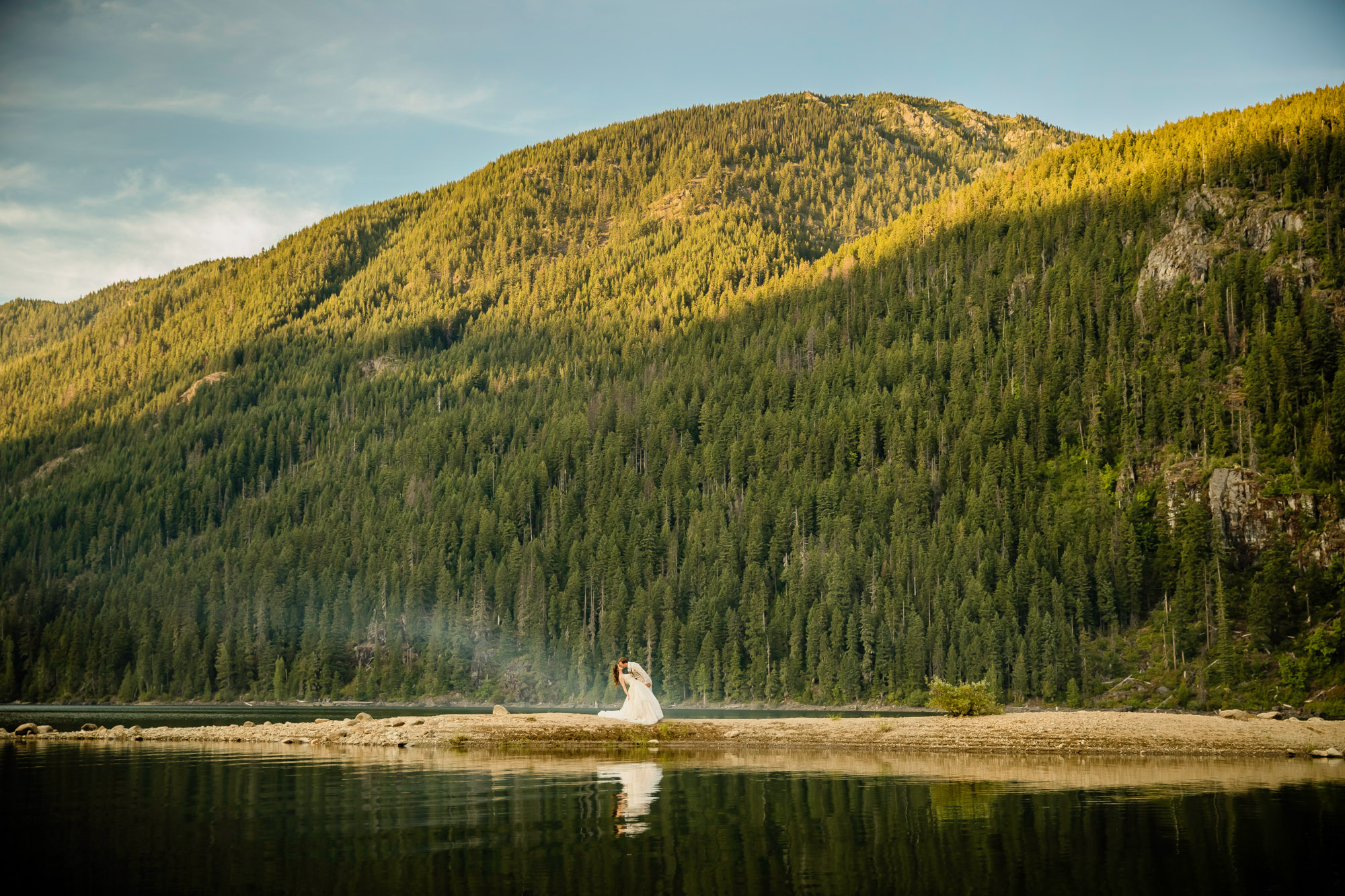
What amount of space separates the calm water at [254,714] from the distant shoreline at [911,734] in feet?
109

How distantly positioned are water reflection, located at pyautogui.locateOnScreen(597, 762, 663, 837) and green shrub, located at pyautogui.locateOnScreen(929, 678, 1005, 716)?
22004mm

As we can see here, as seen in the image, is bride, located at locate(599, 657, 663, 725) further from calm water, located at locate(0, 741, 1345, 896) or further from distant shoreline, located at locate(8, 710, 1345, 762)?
calm water, located at locate(0, 741, 1345, 896)

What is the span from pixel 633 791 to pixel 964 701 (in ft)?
102

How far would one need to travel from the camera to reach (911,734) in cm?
5516

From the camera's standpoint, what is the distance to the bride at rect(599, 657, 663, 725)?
2158 inches

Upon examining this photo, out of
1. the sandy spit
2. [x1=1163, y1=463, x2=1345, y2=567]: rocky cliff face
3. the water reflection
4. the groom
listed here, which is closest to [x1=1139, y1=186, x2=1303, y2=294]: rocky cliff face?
[x1=1163, y1=463, x2=1345, y2=567]: rocky cliff face

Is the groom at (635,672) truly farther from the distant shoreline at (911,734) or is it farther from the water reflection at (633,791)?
the water reflection at (633,791)

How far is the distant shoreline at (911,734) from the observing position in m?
51.7

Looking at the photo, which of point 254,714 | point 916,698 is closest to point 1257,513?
point 916,698

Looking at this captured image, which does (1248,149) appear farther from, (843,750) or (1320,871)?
(1320,871)

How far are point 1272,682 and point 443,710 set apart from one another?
9971cm

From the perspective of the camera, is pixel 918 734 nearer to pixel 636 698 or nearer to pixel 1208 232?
pixel 636 698

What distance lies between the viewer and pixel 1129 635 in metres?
143

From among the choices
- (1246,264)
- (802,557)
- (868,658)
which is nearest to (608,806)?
(868,658)
